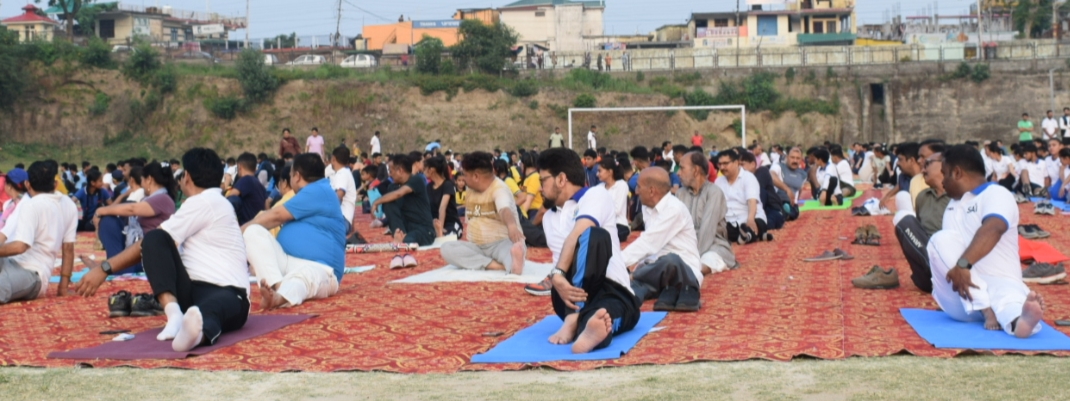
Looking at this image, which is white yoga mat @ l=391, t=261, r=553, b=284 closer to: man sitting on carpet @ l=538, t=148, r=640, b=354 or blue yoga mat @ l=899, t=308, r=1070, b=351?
man sitting on carpet @ l=538, t=148, r=640, b=354

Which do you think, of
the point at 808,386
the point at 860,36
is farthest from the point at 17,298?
the point at 860,36

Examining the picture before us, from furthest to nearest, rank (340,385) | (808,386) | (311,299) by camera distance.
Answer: (311,299) → (340,385) → (808,386)

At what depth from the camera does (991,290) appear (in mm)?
5961

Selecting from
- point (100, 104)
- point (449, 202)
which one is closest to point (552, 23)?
point (100, 104)

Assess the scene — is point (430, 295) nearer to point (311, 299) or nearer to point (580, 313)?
point (311, 299)

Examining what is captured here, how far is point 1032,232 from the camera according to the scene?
38.7 ft

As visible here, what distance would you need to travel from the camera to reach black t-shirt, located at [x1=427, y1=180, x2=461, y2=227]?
12.8 m

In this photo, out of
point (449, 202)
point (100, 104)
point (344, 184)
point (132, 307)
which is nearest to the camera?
point (132, 307)

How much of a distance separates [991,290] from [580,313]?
2.15 metres

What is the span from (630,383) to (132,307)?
3892 millimetres

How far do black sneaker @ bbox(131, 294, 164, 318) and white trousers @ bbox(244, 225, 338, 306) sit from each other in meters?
0.70

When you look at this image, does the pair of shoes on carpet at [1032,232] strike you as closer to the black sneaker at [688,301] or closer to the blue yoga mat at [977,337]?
the black sneaker at [688,301]

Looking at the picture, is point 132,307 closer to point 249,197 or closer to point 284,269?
point 284,269

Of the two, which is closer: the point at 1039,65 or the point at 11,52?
the point at 11,52
